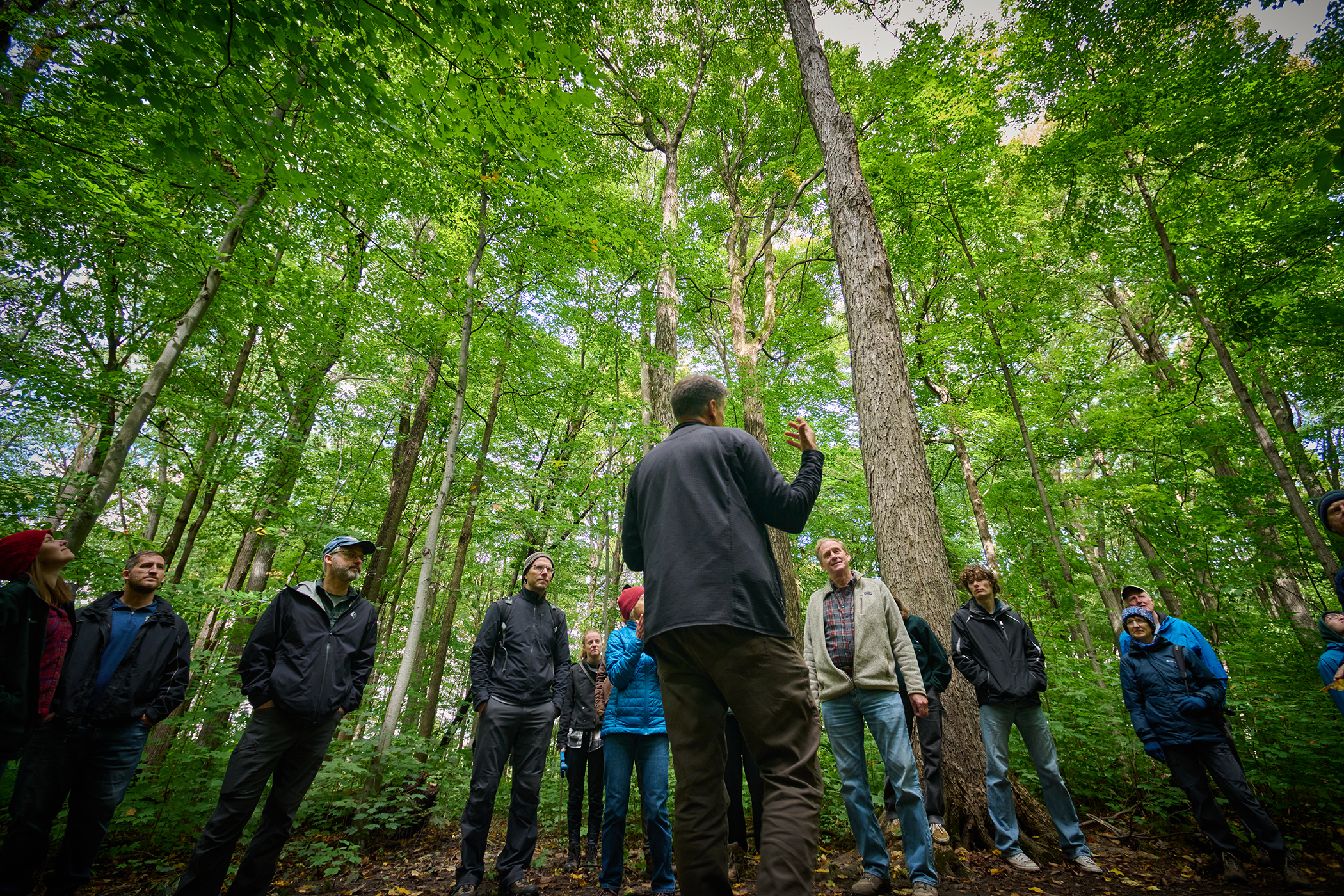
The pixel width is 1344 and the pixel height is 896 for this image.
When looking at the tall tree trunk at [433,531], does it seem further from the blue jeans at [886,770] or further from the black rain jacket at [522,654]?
the blue jeans at [886,770]

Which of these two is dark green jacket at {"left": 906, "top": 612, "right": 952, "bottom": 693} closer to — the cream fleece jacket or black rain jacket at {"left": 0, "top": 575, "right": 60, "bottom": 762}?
the cream fleece jacket

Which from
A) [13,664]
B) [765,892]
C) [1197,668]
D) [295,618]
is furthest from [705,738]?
[1197,668]

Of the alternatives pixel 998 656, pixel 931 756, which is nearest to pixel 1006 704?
pixel 998 656

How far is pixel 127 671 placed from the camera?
10.9ft

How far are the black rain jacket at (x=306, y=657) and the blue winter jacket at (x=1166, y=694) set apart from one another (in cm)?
576

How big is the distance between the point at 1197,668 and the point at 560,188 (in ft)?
26.1

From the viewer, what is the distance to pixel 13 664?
2697mm

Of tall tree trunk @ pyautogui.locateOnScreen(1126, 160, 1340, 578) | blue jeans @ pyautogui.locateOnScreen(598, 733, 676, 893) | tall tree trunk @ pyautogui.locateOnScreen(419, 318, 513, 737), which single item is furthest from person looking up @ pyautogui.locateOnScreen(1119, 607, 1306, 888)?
tall tree trunk @ pyautogui.locateOnScreen(419, 318, 513, 737)

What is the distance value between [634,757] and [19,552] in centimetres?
386

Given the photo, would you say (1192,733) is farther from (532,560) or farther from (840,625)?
(532,560)

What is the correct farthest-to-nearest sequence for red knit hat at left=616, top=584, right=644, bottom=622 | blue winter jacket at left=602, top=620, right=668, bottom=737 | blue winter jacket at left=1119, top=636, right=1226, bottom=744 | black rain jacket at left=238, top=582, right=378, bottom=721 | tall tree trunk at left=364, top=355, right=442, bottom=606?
tall tree trunk at left=364, top=355, right=442, bottom=606
red knit hat at left=616, top=584, right=644, bottom=622
blue winter jacket at left=1119, top=636, right=1226, bottom=744
blue winter jacket at left=602, top=620, right=668, bottom=737
black rain jacket at left=238, top=582, right=378, bottom=721

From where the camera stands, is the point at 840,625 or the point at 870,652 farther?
the point at 840,625

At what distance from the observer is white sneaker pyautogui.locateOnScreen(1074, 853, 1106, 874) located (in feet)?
10.7

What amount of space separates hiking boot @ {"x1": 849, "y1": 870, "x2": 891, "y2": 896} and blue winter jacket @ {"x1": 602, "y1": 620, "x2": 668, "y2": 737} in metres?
1.38
